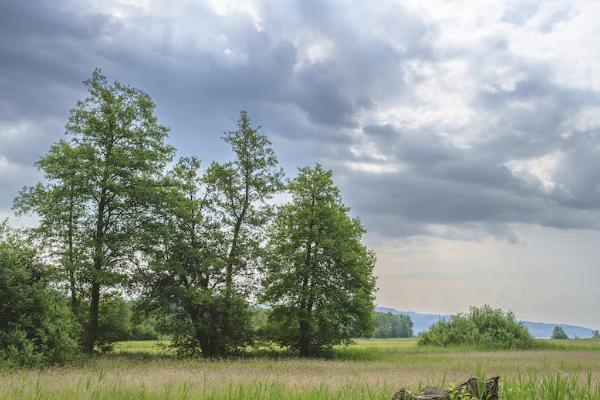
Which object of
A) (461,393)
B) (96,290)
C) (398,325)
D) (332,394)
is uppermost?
(96,290)

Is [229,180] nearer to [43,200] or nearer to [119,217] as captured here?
[119,217]

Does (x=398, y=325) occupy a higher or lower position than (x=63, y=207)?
lower

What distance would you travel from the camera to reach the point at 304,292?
36812 millimetres

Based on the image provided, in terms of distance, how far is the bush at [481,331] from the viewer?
168ft

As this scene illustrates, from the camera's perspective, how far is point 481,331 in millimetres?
53125

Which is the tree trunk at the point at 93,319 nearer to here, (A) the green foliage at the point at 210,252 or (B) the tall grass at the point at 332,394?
(A) the green foliage at the point at 210,252

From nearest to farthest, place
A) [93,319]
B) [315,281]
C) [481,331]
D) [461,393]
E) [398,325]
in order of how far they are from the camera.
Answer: [461,393]
[93,319]
[315,281]
[481,331]
[398,325]

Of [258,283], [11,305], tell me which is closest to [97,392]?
[11,305]

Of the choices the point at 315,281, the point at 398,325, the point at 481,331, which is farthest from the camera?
the point at 398,325

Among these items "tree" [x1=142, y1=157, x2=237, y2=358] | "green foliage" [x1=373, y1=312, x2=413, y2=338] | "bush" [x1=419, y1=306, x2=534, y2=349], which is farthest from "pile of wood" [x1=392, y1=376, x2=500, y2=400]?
"green foliage" [x1=373, y1=312, x2=413, y2=338]

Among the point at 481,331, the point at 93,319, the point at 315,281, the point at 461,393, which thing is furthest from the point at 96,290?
the point at 481,331

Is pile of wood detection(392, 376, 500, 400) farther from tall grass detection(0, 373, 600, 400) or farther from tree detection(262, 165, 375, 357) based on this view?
tree detection(262, 165, 375, 357)

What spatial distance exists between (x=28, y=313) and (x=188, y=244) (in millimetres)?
10943

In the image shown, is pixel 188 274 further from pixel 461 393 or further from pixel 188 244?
pixel 461 393
